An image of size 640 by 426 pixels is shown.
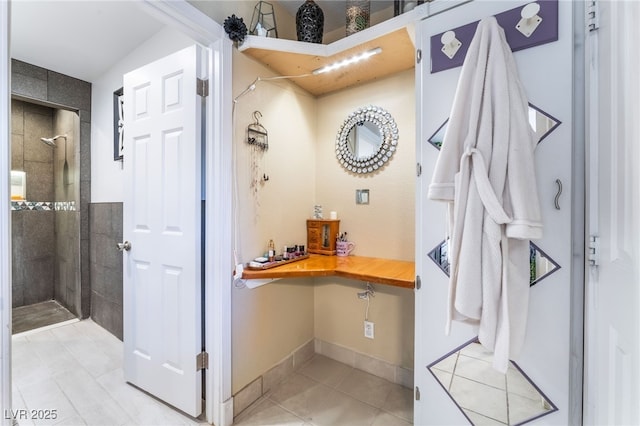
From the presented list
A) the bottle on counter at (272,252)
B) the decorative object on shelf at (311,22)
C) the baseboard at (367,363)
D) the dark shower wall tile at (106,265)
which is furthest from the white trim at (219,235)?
the dark shower wall tile at (106,265)

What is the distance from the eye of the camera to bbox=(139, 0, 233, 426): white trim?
1512 millimetres

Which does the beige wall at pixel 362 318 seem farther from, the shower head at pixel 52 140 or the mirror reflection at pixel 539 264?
the shower head at pixel 52 140

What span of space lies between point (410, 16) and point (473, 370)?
172 centimetres

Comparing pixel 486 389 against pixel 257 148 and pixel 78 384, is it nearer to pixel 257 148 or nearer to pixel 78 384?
pixel 257 148

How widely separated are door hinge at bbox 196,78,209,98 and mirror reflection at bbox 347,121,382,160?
105 centimetres

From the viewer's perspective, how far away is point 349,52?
63.4 inches

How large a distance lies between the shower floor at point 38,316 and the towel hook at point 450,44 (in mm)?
4262

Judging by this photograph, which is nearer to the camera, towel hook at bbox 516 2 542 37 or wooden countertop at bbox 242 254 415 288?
towel hook at bbox 516 2 542 37

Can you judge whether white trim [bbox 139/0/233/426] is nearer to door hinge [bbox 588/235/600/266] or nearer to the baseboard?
the baseboard

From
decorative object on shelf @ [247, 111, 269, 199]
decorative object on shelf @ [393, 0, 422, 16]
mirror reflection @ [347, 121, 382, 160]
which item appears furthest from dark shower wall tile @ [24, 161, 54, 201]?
decorative object on shelf @ [393, 0, 422, 16]

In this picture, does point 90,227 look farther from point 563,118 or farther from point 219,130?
point 563,118

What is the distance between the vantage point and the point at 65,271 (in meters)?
3.26

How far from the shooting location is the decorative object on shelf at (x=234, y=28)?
4.86ft

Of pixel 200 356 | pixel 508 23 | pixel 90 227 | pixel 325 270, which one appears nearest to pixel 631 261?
pixel 508 23
